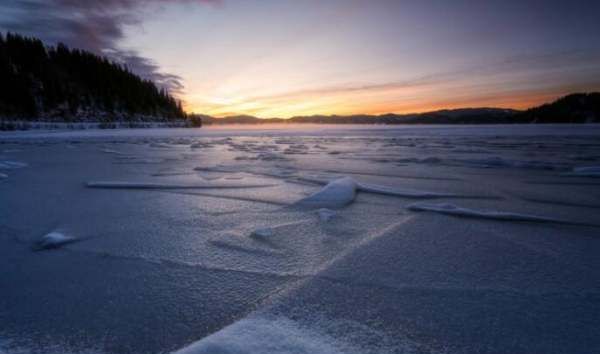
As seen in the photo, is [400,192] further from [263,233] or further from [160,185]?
[160,185]

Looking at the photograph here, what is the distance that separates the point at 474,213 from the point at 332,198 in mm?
1069

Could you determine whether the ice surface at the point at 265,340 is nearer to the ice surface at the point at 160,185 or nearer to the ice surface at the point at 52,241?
the ice surface at the point at 52,241

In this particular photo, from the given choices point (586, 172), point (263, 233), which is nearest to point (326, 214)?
point (263, 233)

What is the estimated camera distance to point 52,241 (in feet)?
4.86

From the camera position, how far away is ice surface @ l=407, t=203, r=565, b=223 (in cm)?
180

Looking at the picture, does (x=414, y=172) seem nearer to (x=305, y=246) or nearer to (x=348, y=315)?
(x=305, y=246)

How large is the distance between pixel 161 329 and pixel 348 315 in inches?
24.6

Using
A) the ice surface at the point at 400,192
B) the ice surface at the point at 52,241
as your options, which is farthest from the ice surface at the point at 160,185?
the ice surface at the point at 52,241

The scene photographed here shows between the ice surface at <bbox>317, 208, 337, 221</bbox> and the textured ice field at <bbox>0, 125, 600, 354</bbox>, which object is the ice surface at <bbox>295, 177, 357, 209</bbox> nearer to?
the textured ice field at <bbox>0, 125, 600, 354</bbox>

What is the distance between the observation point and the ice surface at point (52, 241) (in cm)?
145

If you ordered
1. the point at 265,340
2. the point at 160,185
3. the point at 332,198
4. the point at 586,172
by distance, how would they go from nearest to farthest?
the point at 265,340
the point at 332,198
the point at 160,185
the point at 586,172

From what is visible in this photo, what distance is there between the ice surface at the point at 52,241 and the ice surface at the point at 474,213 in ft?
7.63

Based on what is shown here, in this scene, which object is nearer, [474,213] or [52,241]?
[52,241]

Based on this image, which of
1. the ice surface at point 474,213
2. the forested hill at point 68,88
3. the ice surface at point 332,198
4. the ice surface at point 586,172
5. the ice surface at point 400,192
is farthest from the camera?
the forested hill at point 68,88
